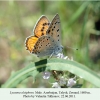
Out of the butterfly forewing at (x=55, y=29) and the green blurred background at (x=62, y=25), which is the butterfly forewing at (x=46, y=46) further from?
the green blurred background at (x=62, y=25)

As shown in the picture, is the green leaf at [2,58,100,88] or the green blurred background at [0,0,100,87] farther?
the green blurred background at [0,0,100,87]

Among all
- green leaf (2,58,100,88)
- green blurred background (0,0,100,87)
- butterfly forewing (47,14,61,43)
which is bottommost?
green leaf (2,58,100,88)

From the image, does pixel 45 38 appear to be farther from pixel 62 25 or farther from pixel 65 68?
pixel 62 25

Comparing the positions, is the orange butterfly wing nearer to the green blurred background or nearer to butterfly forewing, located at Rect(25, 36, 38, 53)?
butterfly forewing, located at Rect(25, 36, 38, 53)

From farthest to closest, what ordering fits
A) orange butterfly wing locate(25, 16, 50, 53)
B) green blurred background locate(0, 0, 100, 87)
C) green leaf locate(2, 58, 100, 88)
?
1. green blurred background locate(0, 0, 100, 87)
2. orange butterfly wing locate(25, 16, 50, 53)
3. green leaf locate(2, 58, 100, 88)

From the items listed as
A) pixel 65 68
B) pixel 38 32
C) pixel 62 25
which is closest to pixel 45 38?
pixel 38 32

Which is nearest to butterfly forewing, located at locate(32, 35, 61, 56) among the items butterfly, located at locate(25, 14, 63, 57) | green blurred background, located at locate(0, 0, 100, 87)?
butterfly, located at locate(25, 14, 63, 57)
